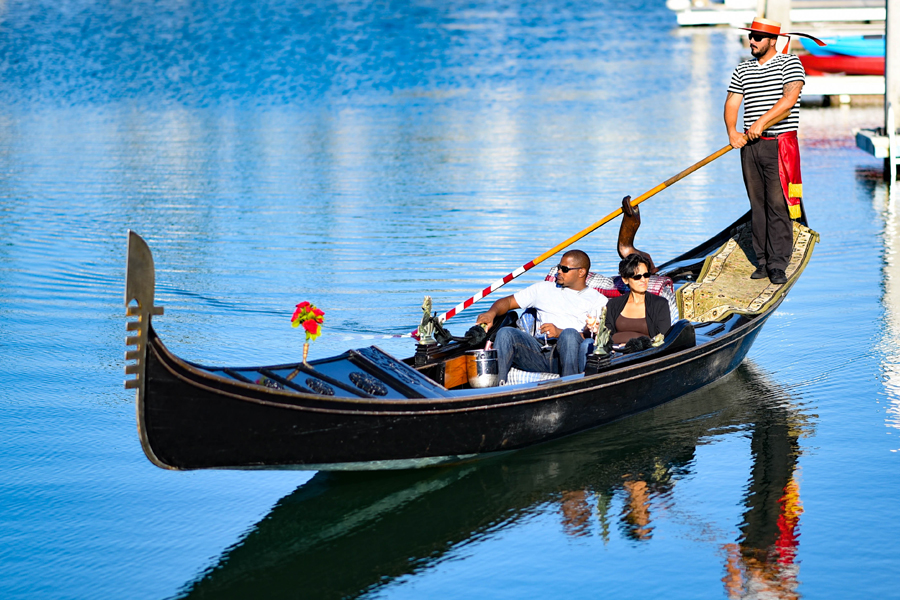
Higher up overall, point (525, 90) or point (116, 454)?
point (525, 90)

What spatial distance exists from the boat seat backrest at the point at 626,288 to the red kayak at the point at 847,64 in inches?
640

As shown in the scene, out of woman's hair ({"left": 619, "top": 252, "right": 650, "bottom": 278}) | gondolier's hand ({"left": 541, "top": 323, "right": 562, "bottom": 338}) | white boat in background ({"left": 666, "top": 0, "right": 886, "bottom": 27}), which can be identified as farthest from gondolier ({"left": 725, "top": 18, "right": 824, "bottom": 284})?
white boat in background ({"left": 666, "top": 0, "right": 886, "bottom": 27})

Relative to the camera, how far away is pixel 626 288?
7.76 metres

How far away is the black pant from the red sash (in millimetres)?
31

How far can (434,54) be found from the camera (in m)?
33.6

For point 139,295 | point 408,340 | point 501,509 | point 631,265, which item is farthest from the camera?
point 408,340

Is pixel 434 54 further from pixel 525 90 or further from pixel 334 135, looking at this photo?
pixel 334 135

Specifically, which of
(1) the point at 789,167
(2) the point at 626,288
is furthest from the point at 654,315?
(1) the point at 789,167

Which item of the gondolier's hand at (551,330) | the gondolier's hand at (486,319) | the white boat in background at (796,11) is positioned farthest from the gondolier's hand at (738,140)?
the white boat in background at (796,11)

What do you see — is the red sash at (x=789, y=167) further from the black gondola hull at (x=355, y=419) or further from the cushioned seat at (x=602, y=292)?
the black gondola hull at (x=355, y=419)

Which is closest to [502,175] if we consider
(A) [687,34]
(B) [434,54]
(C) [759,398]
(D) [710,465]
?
(C) [759,398]

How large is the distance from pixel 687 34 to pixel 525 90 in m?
15.0

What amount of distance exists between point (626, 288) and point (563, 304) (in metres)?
0.95

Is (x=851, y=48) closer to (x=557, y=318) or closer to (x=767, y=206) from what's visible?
(x=767, y=206)
